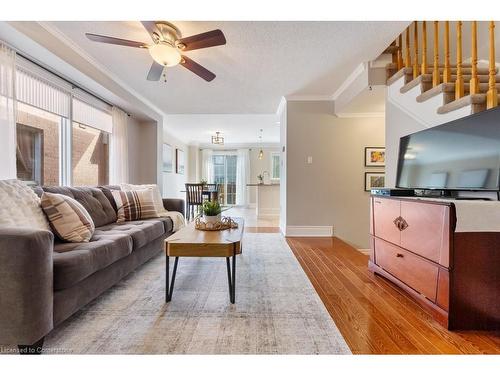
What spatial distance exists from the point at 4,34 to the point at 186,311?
2748 millimetres

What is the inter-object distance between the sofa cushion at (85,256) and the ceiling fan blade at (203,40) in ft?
5.67

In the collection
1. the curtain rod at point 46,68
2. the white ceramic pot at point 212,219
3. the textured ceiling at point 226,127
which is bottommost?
the white ceramic pot at point 212,219

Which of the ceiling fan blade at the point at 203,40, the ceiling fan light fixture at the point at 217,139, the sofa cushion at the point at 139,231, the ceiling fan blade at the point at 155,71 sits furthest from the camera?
the ceiling fan light fixture at the point at 217,139

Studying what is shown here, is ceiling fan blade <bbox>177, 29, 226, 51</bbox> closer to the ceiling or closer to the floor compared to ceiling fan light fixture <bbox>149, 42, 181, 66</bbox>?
closer to the ceiling

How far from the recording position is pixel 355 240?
4.37 metres

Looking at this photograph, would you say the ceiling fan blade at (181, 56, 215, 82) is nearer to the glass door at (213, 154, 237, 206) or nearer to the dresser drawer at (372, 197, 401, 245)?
the dresser drawer at (372, 197, 401, 245)

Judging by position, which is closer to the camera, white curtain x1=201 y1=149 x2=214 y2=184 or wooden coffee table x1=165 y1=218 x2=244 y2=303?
wooden coffee table x1=165 y1=218 x2=244 y2=303

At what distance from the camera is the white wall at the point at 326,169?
433 centimetres

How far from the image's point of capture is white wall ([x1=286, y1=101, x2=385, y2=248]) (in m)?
4.33

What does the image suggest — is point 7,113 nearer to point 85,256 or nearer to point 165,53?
point 165,53

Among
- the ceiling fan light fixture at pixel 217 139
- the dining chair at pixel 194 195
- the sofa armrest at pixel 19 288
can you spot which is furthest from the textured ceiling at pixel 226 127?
the sofa armrest at pixel 19 288

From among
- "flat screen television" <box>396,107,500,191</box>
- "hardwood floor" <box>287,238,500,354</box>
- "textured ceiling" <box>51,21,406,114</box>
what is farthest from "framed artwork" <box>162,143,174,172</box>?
"flat screen television" <box>396,107,500,191</box>

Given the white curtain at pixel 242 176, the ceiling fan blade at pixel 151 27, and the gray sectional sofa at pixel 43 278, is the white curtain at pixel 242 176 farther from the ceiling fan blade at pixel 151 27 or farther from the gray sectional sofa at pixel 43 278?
the gray sectional sofa at pixel 43 278

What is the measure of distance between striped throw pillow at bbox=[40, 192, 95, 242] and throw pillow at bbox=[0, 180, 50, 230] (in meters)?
0.05
